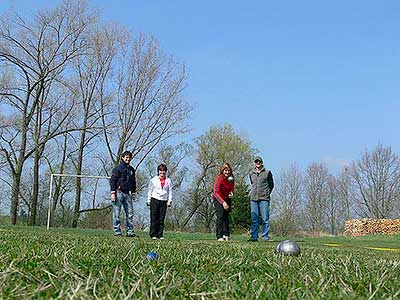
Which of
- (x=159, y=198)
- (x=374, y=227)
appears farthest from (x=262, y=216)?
(x=374, y=227)

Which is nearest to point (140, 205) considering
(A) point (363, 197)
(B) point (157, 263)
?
(A) point (363, 197)

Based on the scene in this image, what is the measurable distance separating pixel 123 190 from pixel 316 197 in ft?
164

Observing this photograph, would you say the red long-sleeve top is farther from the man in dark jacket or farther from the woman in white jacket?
the man in dark jacket

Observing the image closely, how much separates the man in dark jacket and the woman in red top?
6.28 ft

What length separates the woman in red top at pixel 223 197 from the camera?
13.0 m

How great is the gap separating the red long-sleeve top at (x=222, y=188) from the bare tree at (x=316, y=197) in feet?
154

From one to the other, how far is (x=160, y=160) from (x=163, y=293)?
47229 mm

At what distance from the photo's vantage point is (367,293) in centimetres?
225

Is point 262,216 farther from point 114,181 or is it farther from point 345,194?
point 345,194

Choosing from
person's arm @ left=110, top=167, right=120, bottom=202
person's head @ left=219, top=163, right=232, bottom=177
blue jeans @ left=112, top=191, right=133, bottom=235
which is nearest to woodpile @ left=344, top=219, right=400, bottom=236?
person's head @ left=219, top=163, right=232, bottom=177

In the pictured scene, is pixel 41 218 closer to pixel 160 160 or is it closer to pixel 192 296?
pixel 160 160

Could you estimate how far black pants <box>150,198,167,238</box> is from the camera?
12.6 metres

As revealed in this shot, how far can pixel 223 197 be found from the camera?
13.1m

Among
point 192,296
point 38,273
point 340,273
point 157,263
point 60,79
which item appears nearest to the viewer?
point 192,296
